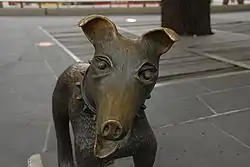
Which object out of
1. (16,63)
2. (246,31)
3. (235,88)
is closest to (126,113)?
(235,88)

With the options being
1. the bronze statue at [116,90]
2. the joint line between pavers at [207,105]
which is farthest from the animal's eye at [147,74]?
the joint line between pavers at [207,105]

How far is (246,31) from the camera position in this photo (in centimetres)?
998

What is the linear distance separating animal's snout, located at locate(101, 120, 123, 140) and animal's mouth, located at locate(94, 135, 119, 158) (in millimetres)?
70

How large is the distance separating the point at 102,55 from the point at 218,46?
249 inches

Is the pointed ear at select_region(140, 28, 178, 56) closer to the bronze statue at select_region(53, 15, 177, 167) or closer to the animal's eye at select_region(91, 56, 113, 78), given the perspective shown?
the bronze statue at select_region(53, 15, 177, 167)

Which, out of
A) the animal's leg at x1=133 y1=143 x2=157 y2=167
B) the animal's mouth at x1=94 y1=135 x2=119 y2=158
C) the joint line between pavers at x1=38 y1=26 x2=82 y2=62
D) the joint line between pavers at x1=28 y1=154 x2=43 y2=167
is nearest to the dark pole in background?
the joint line between pavers at x1=38 y1=26 x2=82 y2=62

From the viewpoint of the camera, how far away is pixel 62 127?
2.41 meters

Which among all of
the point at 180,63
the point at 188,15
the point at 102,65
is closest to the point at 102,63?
the point at 102,65

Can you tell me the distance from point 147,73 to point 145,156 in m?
0.50

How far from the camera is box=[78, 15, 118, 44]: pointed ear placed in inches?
66.0

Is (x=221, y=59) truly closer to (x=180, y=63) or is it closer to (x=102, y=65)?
(x=180, y=63)

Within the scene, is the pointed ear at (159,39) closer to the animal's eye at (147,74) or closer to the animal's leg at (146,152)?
the animal's eye at (147,74)

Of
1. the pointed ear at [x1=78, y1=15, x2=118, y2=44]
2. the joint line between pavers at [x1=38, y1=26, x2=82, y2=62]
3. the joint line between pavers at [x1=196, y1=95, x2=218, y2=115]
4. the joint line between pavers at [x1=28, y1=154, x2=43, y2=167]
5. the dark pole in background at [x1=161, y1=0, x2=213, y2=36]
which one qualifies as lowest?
A: the joint line between pavers at [x1=196, y1=95, x2=218, y2=115]

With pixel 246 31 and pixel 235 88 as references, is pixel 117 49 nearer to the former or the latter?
pixel 235 88
